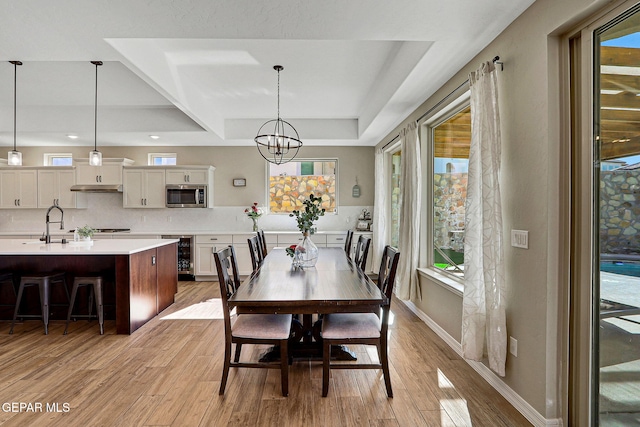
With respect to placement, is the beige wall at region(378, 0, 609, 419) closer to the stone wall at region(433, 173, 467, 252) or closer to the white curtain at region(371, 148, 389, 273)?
the stone wall at region(433, 173, 467, 252)

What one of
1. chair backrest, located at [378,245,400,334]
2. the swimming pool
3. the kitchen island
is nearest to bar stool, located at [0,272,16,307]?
the kitchen island

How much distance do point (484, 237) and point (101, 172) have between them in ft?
21.0

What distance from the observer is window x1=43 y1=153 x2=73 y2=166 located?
6.66 m

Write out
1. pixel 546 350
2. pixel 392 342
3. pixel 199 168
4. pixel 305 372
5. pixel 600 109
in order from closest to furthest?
pixel 600 109, pixel 546 350, pixel 305 372, pixel 392 342, pixel 199 168

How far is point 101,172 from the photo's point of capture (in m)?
6.26

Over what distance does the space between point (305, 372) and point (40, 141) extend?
650 cm

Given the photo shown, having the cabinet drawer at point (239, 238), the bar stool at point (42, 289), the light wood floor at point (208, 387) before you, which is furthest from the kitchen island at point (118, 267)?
the cabinet drawer at point (239, 238)

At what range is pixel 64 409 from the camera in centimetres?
225

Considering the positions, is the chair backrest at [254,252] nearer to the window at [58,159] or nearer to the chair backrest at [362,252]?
the chair backrest at [362,252]

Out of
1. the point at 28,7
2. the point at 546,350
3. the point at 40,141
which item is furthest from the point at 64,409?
the point at 40,141

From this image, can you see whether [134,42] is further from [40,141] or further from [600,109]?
[40,141]

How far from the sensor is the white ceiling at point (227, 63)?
2156 millimetres

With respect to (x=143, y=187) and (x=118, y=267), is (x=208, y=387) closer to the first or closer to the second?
(x=118, y=267)

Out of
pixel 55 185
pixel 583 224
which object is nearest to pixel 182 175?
pixel 55 185
